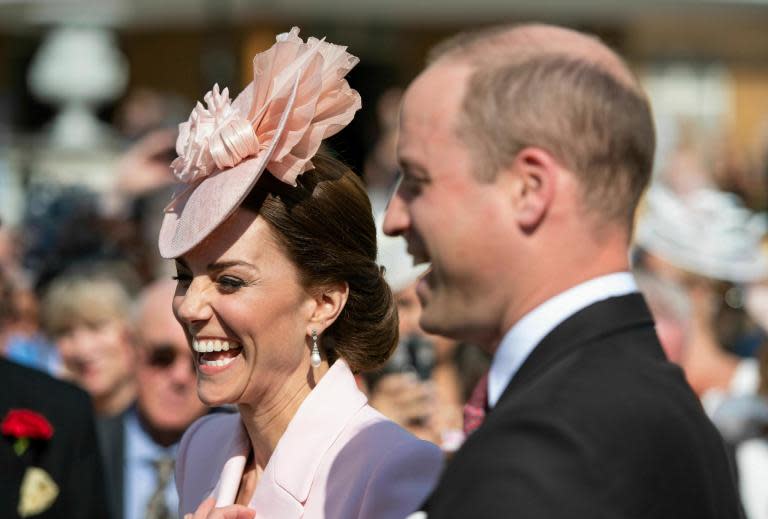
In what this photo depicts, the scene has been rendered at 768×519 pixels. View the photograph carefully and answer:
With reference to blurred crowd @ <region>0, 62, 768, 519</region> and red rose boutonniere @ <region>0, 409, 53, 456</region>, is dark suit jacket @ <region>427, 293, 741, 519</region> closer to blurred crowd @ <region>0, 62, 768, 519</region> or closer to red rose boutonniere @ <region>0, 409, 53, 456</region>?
blurred crowd @ <region>0, 62, 768, 519</region>

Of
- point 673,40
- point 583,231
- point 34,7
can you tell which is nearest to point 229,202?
point 583,231

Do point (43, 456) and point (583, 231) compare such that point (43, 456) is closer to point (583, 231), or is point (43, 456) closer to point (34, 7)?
point (583, 231)

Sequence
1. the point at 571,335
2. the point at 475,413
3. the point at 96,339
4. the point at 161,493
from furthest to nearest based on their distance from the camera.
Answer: the point at 96,339 → the point at 161,493 → the point at 475,413 → the point at 571,335

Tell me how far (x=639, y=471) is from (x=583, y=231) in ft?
1.14

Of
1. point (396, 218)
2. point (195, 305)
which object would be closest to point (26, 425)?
point (195, 305)

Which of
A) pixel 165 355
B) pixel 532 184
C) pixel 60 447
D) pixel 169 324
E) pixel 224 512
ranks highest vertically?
pixel 532 184

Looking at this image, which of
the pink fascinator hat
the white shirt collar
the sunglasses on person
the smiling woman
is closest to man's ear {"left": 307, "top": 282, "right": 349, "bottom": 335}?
the smiling woman

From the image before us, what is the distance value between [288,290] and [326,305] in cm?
12

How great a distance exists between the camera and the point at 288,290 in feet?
9.28

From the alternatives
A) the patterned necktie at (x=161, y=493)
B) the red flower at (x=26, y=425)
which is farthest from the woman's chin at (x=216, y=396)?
the patterned necktie at (x=161, y=493)

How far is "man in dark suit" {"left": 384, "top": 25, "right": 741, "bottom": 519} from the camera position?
6.15 feet

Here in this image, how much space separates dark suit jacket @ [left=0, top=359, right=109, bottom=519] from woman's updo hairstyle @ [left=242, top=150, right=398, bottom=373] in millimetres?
1280

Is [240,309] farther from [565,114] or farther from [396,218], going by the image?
[565,114]

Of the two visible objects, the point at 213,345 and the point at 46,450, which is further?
the point at 46,450
